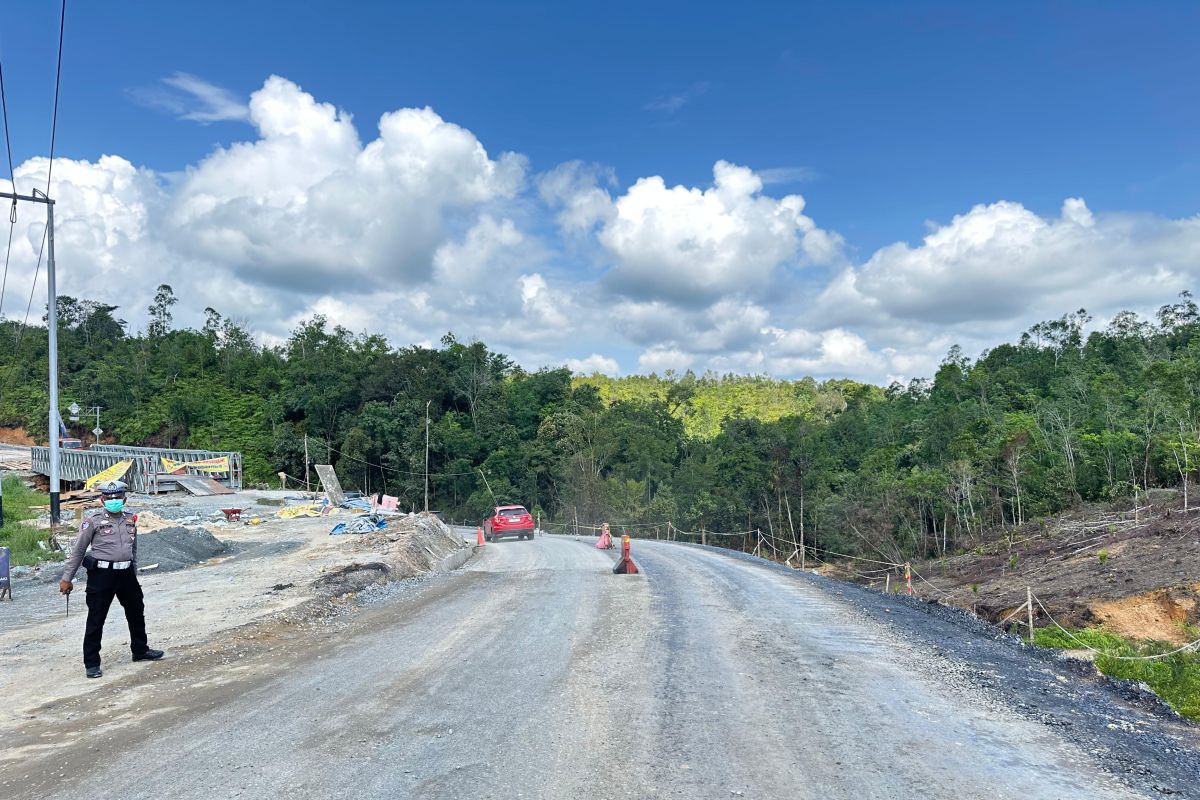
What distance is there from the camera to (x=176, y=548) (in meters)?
17.9

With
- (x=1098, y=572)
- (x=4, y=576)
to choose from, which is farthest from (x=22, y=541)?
(x=1098, y=572)

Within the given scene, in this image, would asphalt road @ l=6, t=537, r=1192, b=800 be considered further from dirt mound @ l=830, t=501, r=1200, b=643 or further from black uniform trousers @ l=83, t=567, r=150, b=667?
dirt mound @ l=830, t=501, r=1200, b=643

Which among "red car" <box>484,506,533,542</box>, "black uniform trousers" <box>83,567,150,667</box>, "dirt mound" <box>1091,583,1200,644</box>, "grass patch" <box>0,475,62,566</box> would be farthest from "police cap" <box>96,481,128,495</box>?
"red car" <box>484,506,533,542</box>

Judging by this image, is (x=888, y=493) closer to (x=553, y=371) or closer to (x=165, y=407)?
(x=553, y=371)

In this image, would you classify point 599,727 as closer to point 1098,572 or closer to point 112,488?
point 112,488

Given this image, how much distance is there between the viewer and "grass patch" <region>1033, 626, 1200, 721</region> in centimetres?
719

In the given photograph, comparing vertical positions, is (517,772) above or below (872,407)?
below

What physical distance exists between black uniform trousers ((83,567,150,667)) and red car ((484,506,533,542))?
24940mm

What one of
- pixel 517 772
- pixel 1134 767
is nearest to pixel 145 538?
pixel 517 772

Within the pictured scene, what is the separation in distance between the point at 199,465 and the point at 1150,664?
4816 centimetres

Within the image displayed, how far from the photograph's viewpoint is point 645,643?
892 cm

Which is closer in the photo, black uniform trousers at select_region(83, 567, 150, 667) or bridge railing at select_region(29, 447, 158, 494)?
black uniform trousers at select_region(83, 567, 150, 667)

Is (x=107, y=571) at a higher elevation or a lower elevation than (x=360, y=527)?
higher

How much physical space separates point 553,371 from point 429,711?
7676 cm
